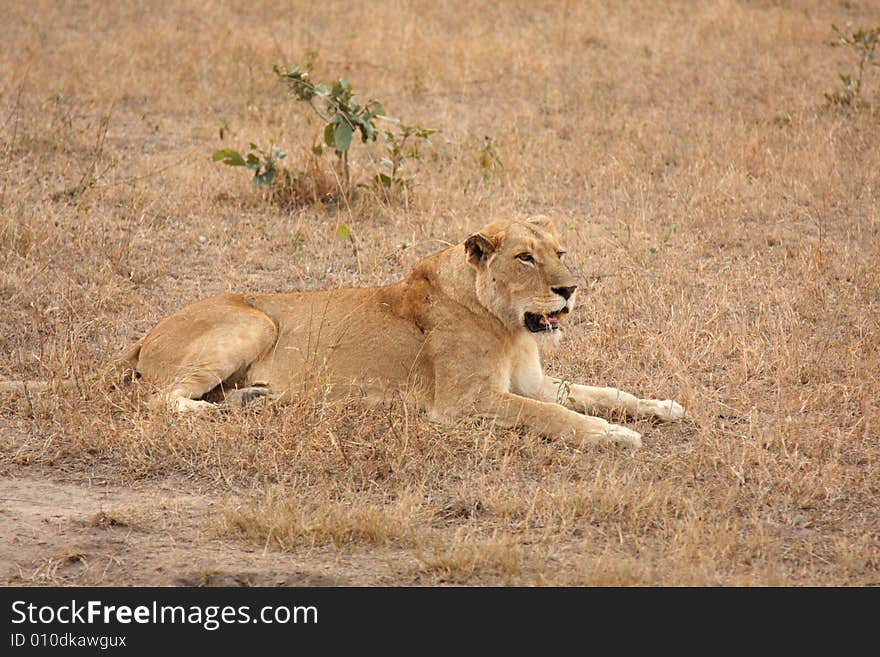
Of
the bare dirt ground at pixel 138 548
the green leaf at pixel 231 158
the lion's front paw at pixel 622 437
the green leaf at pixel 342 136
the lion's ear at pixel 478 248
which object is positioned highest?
the green leaf at pixel 342 136

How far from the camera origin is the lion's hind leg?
19.5 ft

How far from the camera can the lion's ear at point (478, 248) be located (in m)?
5.75

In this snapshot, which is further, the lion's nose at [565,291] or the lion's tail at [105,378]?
the lion's tail at [105,378]

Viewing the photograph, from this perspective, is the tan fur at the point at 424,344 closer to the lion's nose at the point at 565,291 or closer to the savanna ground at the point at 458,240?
the lion's nose at the point at 565,291

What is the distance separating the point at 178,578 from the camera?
431 centimetres

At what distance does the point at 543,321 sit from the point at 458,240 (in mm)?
2681

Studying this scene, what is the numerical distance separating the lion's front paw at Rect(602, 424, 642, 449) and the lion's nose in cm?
64

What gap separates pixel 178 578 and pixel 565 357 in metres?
3.01

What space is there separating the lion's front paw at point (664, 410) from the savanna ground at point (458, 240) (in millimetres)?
84

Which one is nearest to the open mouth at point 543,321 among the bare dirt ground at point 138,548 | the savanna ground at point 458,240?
the savanna ground at point 458,240

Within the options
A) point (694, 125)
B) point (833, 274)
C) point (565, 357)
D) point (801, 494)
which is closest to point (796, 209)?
point (833, 274)

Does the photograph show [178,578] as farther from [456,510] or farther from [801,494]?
[801,494]

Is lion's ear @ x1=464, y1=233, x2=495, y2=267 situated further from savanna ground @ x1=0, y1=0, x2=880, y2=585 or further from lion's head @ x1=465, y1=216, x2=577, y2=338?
savanna ground @ x1=0, y1=0, x2=880, y2=585

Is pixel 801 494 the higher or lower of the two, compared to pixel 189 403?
lower
